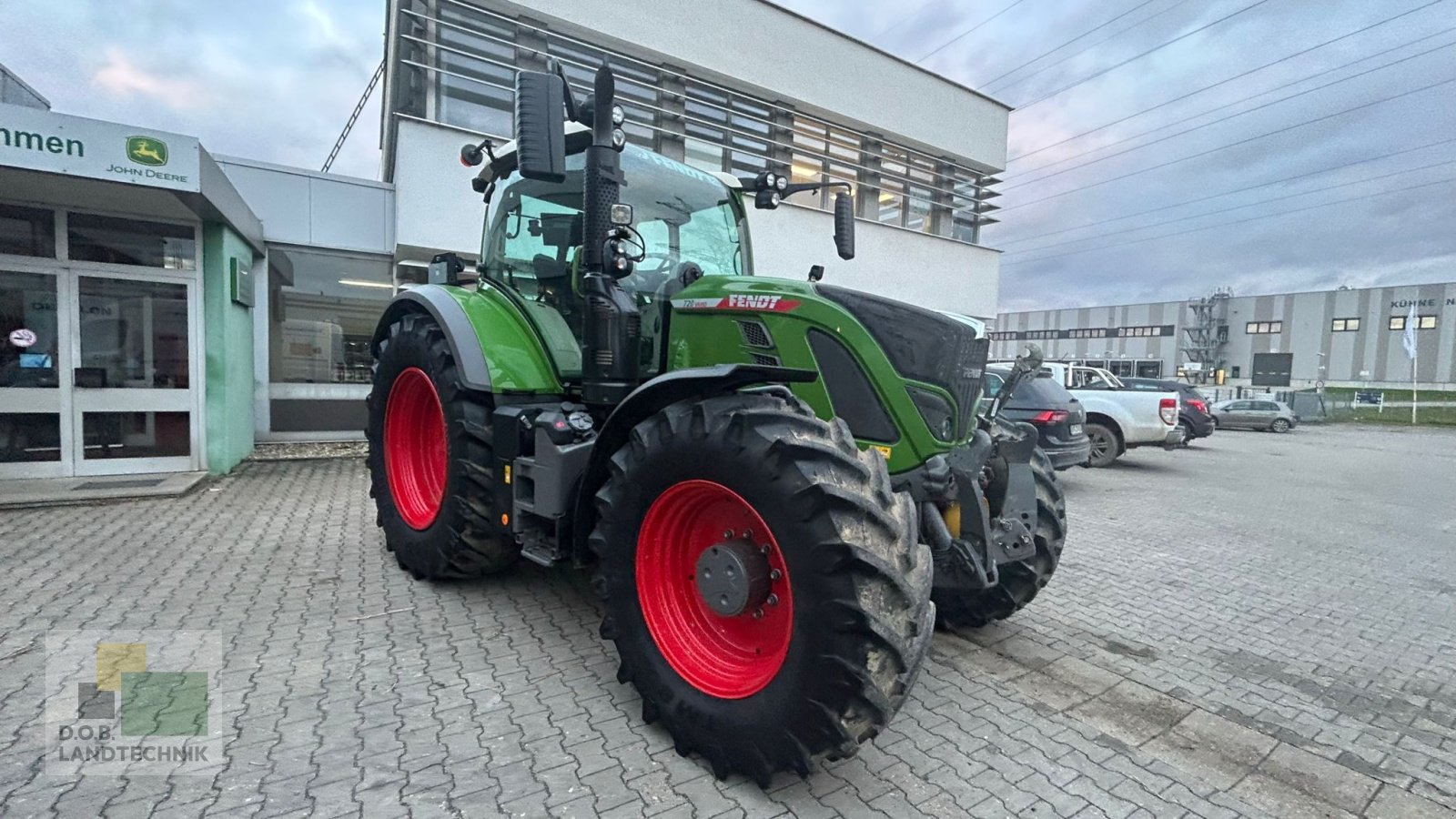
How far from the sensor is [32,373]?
6.47 meters

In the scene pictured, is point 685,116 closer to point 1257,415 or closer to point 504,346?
point 504,346

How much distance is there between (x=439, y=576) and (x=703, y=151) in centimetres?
872

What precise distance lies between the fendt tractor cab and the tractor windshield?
2 centimetres

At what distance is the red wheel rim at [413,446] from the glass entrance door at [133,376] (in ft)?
14.0

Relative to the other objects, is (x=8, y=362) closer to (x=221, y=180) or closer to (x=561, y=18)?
(x=221, y=180)

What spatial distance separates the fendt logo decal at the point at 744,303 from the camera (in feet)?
9.15

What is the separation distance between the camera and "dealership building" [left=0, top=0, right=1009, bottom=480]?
6406 millimetres

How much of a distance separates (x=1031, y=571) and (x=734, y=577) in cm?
185

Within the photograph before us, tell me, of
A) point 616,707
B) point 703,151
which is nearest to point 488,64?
point 703,151

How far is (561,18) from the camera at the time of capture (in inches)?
355

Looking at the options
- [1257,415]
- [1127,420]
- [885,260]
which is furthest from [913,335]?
[1257,415]

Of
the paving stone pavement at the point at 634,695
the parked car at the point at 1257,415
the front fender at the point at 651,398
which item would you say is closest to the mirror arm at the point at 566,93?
the front fender at the point at 651,398

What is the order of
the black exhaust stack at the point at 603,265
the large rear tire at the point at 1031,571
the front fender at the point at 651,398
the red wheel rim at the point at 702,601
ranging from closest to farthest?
the red wheel rim at the point at 702,601 < the front fender at the point at 651,398 < the black exhaust stack at the point at 603,265 < the large rear tire at the point at 1031,571

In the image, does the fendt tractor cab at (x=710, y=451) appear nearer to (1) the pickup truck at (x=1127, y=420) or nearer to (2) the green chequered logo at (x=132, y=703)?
(2) the green chequered logo at (x=132, y=703)
